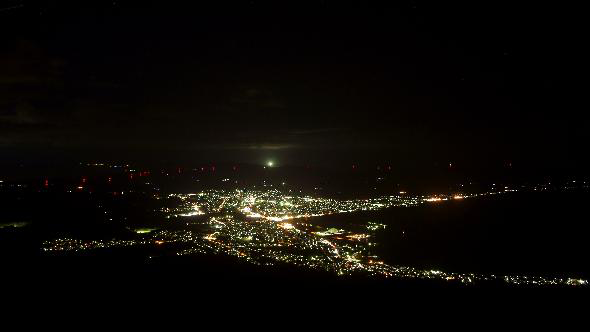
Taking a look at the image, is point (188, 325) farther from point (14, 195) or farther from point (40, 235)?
point (14, 195)

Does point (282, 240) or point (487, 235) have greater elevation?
point (282, 240)

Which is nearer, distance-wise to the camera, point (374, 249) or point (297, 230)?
point (374, 249)

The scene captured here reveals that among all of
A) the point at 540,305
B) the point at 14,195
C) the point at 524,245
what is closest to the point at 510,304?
the point at 540,305

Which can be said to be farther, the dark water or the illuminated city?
the dark water

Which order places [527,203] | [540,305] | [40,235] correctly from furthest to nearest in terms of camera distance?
[527,203] → [40,235] → [540,305]

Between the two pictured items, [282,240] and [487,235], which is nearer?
[282,240]

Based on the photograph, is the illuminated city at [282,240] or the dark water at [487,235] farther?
the dark water at [487,235]

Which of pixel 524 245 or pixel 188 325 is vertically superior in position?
pixel 188 325

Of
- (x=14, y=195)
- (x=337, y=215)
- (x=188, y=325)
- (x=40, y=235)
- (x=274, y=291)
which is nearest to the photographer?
(x=188, y=325)

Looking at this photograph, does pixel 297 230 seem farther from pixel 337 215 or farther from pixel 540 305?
pixel 540 305

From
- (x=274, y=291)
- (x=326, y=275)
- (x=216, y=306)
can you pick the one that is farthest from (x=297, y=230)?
(x=216, y=306)
